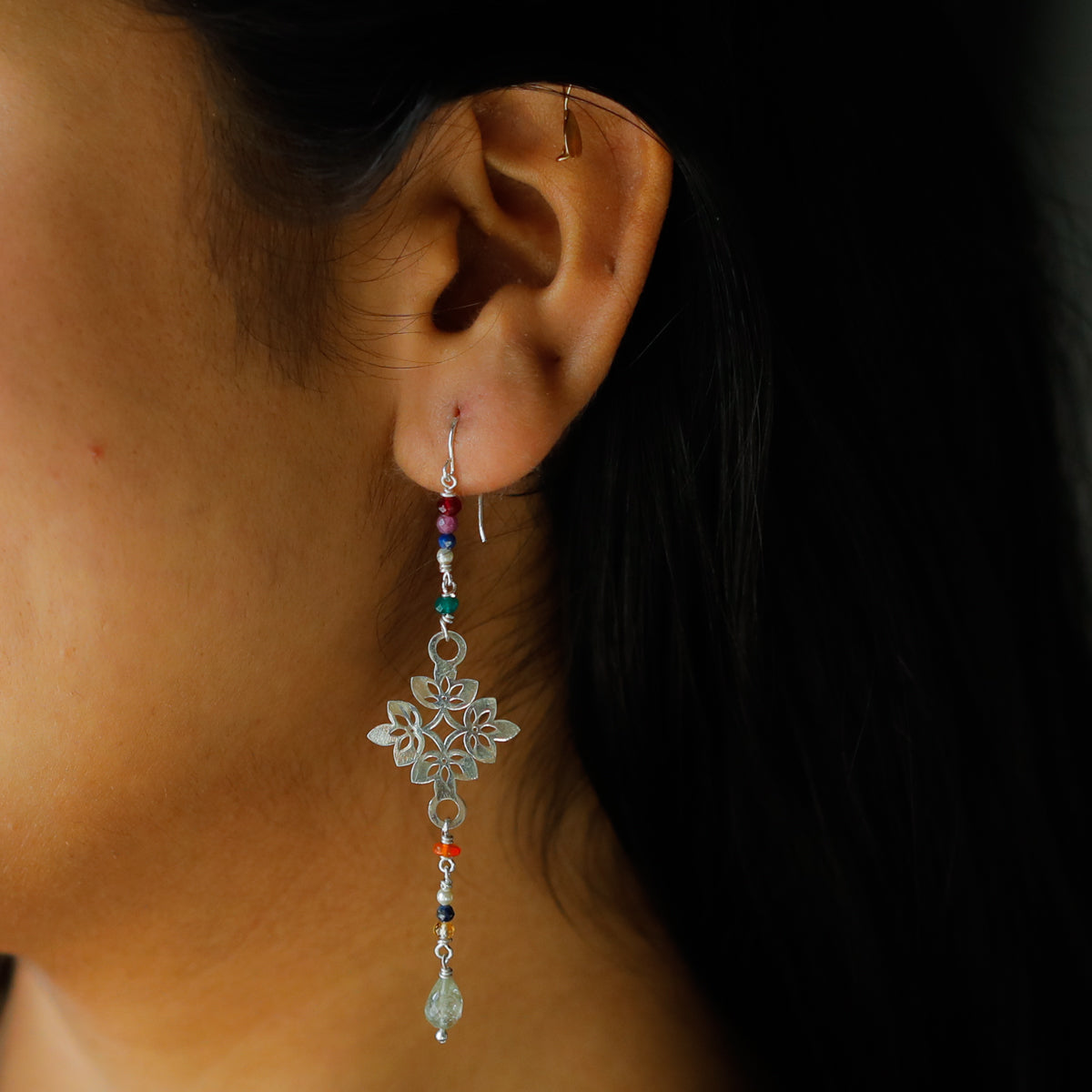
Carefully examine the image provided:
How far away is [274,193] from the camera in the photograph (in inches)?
28.6

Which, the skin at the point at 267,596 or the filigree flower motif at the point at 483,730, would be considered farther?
the filigree flower motif at the point at 483,730

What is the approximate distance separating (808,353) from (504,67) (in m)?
0.31

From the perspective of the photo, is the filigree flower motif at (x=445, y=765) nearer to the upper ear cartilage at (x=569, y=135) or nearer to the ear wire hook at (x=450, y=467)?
the ear wire hook at (x=450, y=467)

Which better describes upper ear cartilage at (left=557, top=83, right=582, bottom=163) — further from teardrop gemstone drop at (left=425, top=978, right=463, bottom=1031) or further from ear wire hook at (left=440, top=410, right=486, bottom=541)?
teardrop gemstone drop at (left=425, top=978, right=463, bottom=1031)

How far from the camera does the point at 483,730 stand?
821 millimetres

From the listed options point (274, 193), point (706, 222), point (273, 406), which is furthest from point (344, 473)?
point (706, 222)

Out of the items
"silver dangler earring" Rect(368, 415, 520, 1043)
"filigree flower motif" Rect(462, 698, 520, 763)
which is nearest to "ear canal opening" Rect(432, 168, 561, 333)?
"silver dangler earring" Rect(368, 415, 520, 1043)

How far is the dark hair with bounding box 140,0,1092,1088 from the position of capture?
0.78 m

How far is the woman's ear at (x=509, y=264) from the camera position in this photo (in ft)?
2.44

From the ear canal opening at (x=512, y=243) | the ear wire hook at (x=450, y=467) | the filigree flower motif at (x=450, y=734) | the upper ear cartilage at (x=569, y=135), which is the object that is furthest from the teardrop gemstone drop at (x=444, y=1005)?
the upper ear cartilage at (x=569, y=135)

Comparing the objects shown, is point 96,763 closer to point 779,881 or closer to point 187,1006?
point 187,1006

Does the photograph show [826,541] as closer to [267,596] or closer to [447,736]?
[447,736]

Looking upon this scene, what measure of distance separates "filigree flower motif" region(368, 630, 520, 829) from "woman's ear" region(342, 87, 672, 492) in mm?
148

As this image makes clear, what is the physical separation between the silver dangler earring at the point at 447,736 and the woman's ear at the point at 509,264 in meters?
0.07
